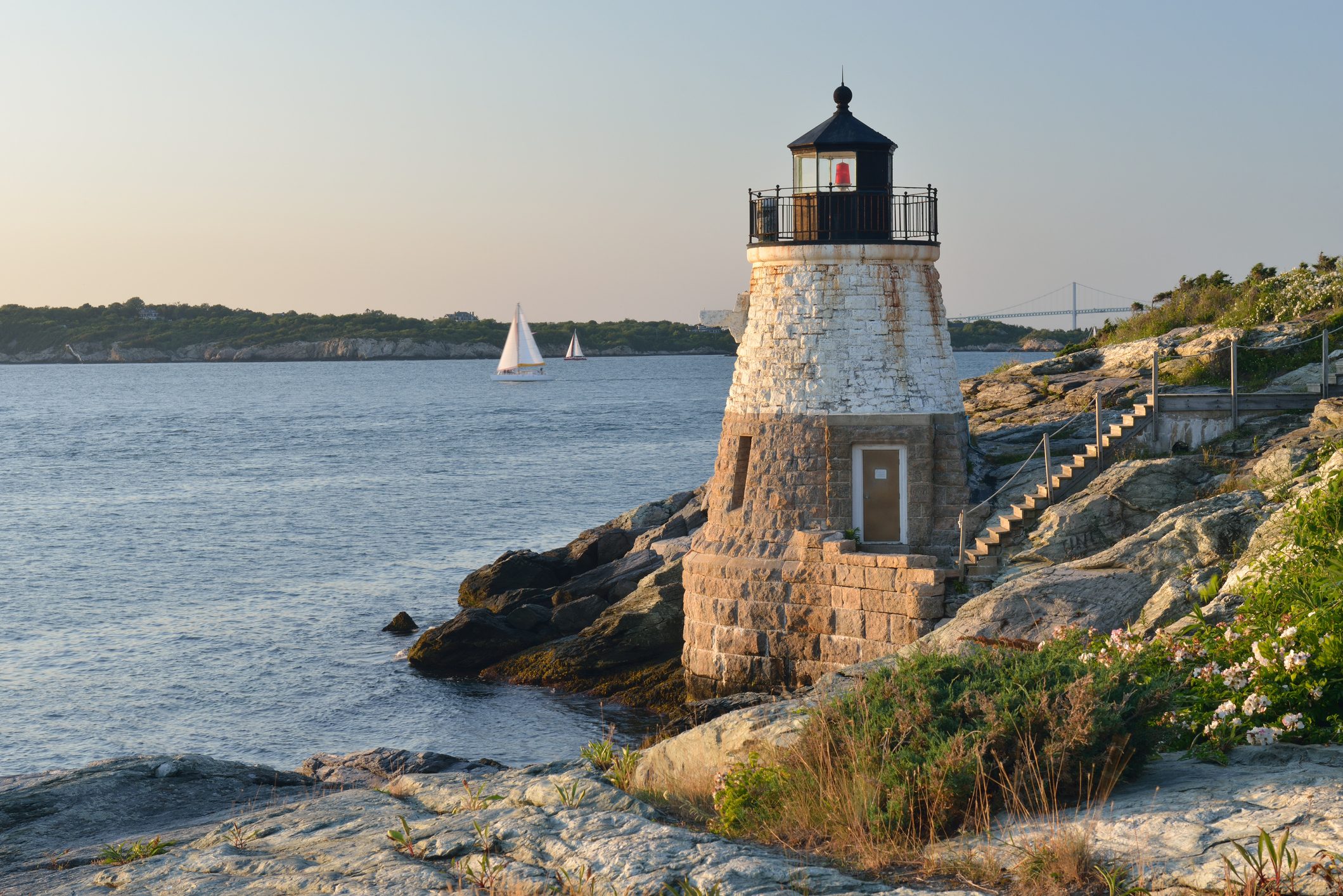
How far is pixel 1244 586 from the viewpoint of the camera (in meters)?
8.48

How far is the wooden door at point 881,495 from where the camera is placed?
17.4 m

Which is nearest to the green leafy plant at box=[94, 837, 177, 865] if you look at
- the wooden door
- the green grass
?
the wooden door

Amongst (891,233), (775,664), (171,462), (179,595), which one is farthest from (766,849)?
(171,462)

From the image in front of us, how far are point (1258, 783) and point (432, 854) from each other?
4077 millimetres

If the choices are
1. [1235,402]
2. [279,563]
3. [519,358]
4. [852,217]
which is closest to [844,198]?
[852,217]

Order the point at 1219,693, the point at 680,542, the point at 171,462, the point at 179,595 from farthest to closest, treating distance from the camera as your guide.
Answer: the point at 171,462 < the point at 179,595 < the point at 680,542 < the point at 1219,693

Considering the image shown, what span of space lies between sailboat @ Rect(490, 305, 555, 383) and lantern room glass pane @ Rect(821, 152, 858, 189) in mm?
103289

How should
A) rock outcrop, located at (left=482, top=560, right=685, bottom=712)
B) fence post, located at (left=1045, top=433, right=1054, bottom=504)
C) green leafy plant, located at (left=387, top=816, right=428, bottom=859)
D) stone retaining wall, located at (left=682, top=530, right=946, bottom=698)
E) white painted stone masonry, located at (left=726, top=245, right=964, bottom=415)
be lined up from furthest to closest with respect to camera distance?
1. rock outcrop, located at (left=482, top=560, right=685, bottom=712)
2. white painted stone masonry, located at (left=726, top=245, right=964, bottom=415)
3. fence post, located at (left=1045, top=433, right=1054, bottom=504)
4. stone retaining wall, located at (left=682, top=530, right=946, bottom=698)
5. green leafy plant, located at (left=387, top=816, right=428, bottom=859)

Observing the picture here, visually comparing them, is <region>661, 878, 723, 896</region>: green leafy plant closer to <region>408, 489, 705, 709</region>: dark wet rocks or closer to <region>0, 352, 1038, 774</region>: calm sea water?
<region>0, 352, 1038, 774</region>: calm sea water

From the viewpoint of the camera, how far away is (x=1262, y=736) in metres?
6.58

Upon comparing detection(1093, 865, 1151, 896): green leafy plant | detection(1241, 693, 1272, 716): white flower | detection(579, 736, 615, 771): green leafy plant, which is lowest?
detection(579, 736, 615, 771): green leafy plant

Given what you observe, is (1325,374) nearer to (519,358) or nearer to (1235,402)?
(1235,402)

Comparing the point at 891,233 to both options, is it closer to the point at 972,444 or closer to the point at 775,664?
the point at 972,444

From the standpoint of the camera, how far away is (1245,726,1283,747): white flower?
259 inches
